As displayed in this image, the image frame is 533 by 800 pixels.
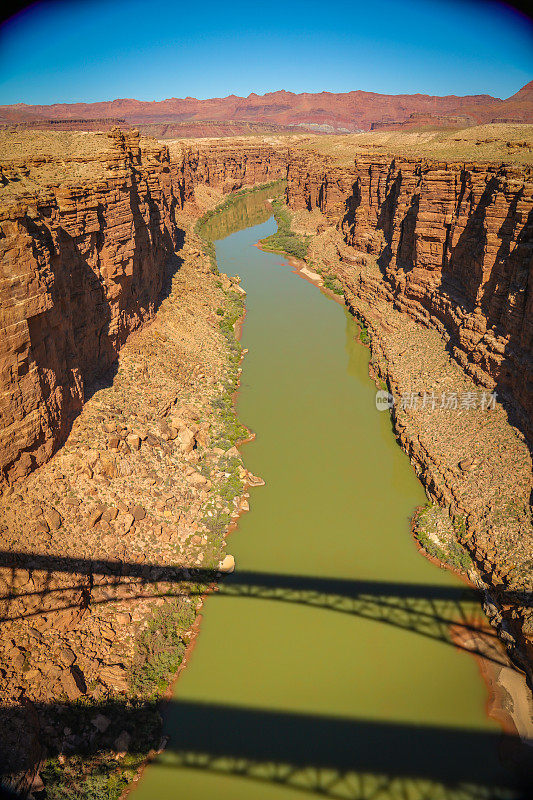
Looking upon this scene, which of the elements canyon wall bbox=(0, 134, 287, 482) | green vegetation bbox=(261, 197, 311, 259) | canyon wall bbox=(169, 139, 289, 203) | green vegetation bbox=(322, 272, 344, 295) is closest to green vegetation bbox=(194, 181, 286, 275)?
canyon wall bbox=(169, 139, 289, 203)

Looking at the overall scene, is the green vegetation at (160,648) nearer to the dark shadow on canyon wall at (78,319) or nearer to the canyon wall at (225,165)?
the dark shadow on canyon wall at (78,319)

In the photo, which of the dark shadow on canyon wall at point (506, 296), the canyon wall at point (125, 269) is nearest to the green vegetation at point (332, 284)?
the canyon wall at point (125, 269)

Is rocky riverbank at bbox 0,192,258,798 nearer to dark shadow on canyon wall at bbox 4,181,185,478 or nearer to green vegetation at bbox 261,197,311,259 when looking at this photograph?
dark shadow on canyon wall at bbox 4,181,185,478

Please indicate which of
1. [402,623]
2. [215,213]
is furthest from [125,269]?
[215,213]

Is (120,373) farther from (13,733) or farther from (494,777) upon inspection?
(494,777)

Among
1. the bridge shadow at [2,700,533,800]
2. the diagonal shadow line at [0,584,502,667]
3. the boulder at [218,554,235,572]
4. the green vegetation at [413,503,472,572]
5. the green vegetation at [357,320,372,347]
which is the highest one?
the green vegetation at [357,320,372,347]

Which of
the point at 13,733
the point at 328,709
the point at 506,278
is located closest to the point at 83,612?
the point at 13,733

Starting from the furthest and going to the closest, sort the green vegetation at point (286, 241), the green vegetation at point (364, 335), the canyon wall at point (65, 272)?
the green vegetation at point (286, 241) → the green vegetation at point (364, 335) → the canyon wall at point (65, 272)
